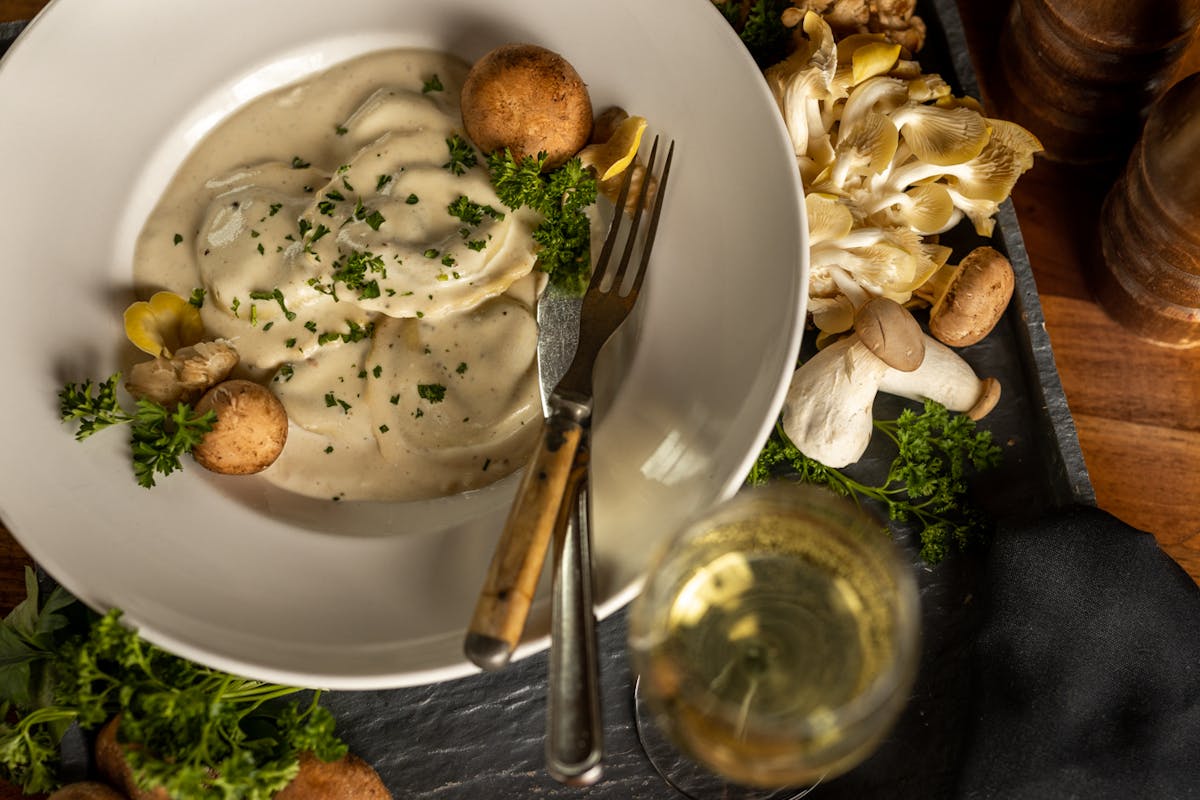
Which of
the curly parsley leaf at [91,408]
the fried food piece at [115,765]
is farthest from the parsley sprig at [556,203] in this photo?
the fried food piece at [115,765]

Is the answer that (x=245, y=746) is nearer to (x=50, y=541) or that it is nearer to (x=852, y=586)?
(x=50, y=541)

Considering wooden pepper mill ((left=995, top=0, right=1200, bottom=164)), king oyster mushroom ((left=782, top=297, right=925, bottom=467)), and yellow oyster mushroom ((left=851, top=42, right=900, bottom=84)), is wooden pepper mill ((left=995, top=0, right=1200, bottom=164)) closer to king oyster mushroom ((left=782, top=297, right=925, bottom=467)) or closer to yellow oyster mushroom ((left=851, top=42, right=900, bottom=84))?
yellow oyster mushroom ((left=851, top=42, right=900, bottom=84))

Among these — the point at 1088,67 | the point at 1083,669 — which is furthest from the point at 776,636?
the point at 1088,67

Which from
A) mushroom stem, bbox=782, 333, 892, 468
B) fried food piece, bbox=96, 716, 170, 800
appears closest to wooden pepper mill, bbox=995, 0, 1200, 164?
mushroom stem, bbox=782, 333, 892, 468

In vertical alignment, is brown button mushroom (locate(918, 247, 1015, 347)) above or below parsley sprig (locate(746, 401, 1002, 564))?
above

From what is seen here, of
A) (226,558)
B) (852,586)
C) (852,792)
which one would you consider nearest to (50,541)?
(226,558)

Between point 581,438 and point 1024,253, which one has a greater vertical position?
point 581,438
